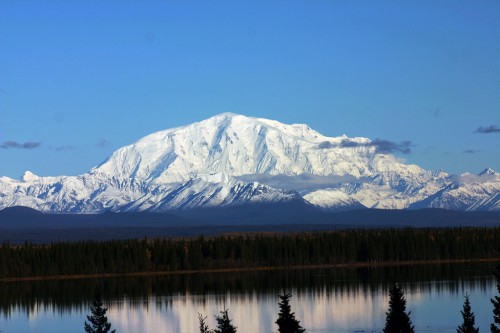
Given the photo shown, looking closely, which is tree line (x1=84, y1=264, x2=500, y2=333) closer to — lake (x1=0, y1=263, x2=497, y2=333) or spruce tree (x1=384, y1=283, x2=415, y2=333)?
spruce tree (x1=384, y1=283, x2=415, y2=333)

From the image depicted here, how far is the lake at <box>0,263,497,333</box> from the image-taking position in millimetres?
106562

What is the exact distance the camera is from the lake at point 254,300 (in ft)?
350

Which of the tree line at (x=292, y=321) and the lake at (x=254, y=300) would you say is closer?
the tree line at (x=292, y=321)

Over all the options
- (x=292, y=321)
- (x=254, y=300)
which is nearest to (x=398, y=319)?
(x=292, y=321)

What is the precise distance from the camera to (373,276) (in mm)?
165625

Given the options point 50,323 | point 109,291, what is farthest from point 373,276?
point 50,323

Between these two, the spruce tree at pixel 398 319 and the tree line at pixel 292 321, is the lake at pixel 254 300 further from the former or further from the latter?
the tree line at pixel 292 321

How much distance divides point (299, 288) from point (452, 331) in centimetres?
5133

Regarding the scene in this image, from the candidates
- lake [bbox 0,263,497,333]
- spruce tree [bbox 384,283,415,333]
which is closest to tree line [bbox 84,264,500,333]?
spruce tree [bbox 384,283,415,333]

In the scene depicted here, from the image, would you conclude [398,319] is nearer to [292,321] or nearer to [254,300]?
[292,321]

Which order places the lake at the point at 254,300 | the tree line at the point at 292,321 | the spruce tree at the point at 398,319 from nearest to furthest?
the tree line at the point at 292,321
the spruce tree at the point at 398,319
the lake at the point at 254,300

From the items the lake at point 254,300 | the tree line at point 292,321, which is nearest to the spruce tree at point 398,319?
the tree line at point 292,321

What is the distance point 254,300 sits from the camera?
12850 cm

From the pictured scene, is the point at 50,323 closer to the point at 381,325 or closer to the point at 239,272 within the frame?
the point at 381,325
